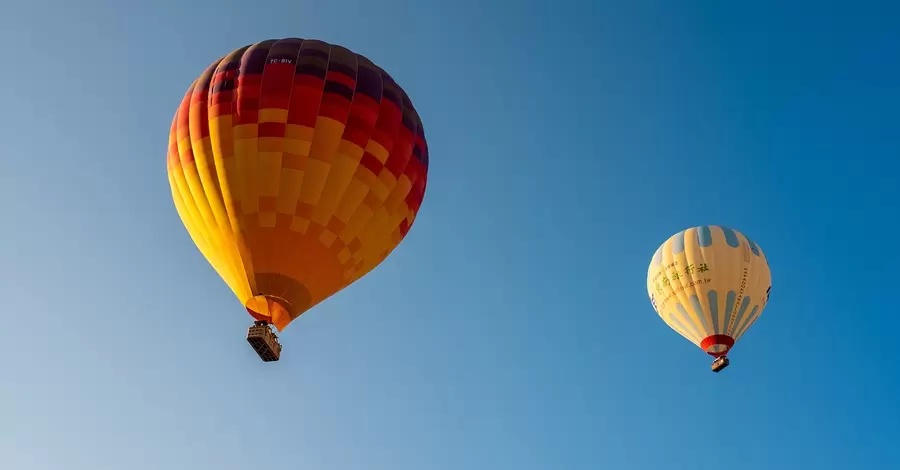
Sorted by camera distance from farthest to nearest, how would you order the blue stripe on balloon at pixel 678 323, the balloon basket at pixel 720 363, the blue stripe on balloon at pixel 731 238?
the blue stripe on balloon at pixel 731 238, the blue stripe on balloon at pixel 678 323, the balloon basket at pixel 720 363

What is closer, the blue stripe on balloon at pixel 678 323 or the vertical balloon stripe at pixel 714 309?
the vertical balloon stripe at pixel 714 309

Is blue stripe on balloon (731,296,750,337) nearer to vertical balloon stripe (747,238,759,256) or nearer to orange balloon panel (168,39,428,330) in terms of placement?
vertical balloon stripe (747,238,759,256)

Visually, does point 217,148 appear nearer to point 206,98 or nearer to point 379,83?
point 206,98

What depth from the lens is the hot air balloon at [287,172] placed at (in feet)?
50.1

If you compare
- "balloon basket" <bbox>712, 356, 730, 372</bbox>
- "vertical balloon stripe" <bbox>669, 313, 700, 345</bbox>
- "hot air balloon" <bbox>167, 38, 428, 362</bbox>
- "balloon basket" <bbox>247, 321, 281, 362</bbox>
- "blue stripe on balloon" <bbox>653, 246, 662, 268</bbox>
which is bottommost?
"balloon basket" <bbox>247, 321, 281, 362</bbox>

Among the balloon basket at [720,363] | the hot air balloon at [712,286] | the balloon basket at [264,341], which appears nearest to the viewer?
the balloon basket at [264,341]

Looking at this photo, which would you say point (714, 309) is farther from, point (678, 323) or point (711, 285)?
point (678, 323)

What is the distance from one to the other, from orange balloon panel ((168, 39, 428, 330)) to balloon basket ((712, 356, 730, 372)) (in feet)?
26.8

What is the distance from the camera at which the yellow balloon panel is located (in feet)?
68.8

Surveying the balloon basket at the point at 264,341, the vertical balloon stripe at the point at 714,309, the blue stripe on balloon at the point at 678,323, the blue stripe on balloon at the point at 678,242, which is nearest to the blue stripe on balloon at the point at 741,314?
the vertical balloon stripe at the point at 714,309

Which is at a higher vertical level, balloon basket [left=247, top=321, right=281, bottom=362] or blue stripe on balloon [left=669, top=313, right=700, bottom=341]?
blue stripe on balloon [left=669, top=313, right=700, bottom=341]

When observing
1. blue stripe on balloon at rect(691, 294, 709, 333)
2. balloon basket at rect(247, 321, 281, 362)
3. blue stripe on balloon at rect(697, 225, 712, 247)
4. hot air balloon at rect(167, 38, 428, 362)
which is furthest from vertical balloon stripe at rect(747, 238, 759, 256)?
balloon basket at rect(247, 321, 281, 362)

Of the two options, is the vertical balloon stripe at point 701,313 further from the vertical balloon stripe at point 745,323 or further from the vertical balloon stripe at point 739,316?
the vertical balloon stripe at point 745,323

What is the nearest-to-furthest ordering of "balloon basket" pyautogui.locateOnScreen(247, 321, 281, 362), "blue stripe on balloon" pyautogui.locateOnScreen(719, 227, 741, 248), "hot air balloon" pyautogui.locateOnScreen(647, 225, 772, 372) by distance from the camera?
"balloon basket" pyautogui.locateOnScreen(247, 321, 281, 362) → "hot air balloon" pyautogui.locateOnScreen(647, 225, 772, 372) → "blue stripe on balloon" pyautogui.locateOnScreen(719, 227, 741, 248)
